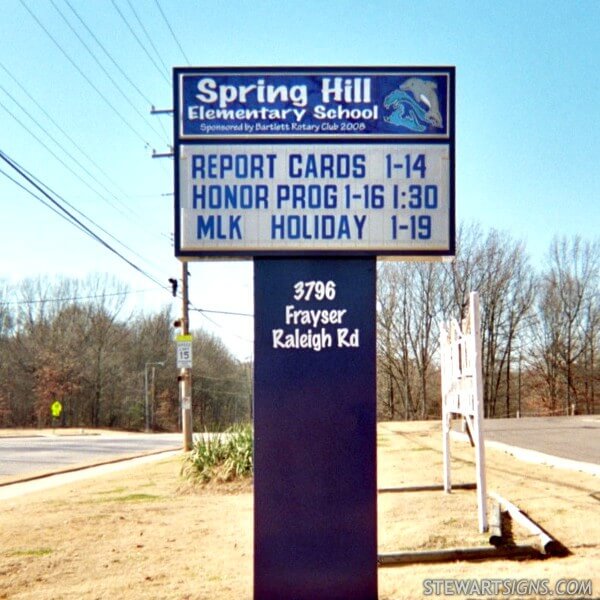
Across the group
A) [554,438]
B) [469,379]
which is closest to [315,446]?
[469,379]

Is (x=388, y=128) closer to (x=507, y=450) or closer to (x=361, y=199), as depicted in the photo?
(x=361, y=199)

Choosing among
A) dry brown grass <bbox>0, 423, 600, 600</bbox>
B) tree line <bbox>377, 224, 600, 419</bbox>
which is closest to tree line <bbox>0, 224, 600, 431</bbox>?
tree line <bbox>377, 224, 600, 419</bbox>

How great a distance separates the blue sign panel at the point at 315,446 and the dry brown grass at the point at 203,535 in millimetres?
521

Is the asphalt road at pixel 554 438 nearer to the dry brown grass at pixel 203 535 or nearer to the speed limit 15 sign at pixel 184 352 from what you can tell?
the dry brown grass at pixel 203 535

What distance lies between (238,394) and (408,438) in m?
62.5

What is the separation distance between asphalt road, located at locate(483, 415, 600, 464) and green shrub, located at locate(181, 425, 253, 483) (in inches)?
241

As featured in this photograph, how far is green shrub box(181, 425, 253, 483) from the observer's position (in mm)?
12156

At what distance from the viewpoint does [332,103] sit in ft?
18.7

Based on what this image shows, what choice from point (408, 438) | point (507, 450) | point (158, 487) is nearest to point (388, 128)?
point (158, 487)

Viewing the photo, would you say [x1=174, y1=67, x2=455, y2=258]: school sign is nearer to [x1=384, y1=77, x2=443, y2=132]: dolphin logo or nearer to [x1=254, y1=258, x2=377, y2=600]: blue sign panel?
[x1=384, y1=77, x2=443, y2=132]: dolphin logo

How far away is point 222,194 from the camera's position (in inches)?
226

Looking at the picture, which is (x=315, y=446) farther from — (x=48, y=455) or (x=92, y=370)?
(x=92, y=370)

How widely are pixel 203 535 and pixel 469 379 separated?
10.4ft

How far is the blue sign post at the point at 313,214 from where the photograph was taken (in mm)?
5477
